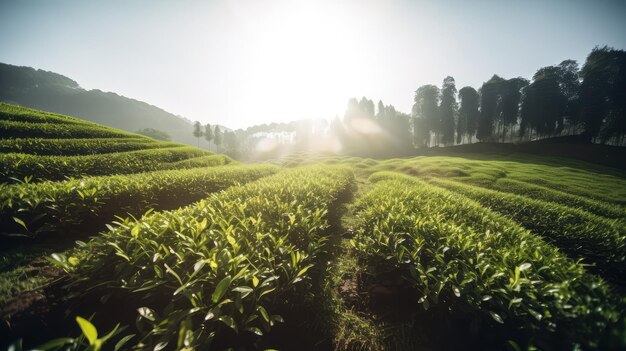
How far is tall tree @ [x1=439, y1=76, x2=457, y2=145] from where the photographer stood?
5316 centimetres

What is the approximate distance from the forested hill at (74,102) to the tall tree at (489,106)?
16630cm

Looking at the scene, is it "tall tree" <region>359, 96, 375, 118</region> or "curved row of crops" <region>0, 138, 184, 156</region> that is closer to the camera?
"curved row of crops" <region>0, 138, 184, 156</region>

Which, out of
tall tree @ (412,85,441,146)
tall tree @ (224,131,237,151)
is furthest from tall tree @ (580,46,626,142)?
tall tree @ (224,131,237,151)

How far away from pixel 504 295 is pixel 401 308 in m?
1.44

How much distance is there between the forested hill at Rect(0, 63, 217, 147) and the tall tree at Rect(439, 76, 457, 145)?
158 metres

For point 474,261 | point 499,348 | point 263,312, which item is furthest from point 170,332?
point 474,261

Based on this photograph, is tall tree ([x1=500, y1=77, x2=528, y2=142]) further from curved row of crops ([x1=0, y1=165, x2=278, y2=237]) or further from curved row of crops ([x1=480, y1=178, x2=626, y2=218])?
curved row of crops ([x1=0, y1=165, x2=278, y2=237])

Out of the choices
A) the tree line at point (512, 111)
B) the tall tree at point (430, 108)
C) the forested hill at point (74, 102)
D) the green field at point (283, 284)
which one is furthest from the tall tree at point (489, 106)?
the forested hill at point (74, 102)

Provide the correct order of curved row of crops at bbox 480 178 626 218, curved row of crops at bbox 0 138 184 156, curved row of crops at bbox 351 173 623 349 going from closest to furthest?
1. curved row of crops at bbox 351 173 623 349
2. curved row of crops at bbox 480 178 626 218
3. curved row of crops at bbox 0 138 184 156

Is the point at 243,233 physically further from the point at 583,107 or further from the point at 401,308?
the point at 583,107

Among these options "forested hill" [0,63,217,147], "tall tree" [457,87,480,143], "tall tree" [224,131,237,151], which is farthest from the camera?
"forested hill" [0,63,217,147]

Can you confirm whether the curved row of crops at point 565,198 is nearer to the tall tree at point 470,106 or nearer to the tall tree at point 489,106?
the tall tree at point 489,106

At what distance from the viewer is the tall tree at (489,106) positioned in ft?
160

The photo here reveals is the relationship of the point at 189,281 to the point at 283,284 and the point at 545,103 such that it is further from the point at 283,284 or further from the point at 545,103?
the point at 545,103
